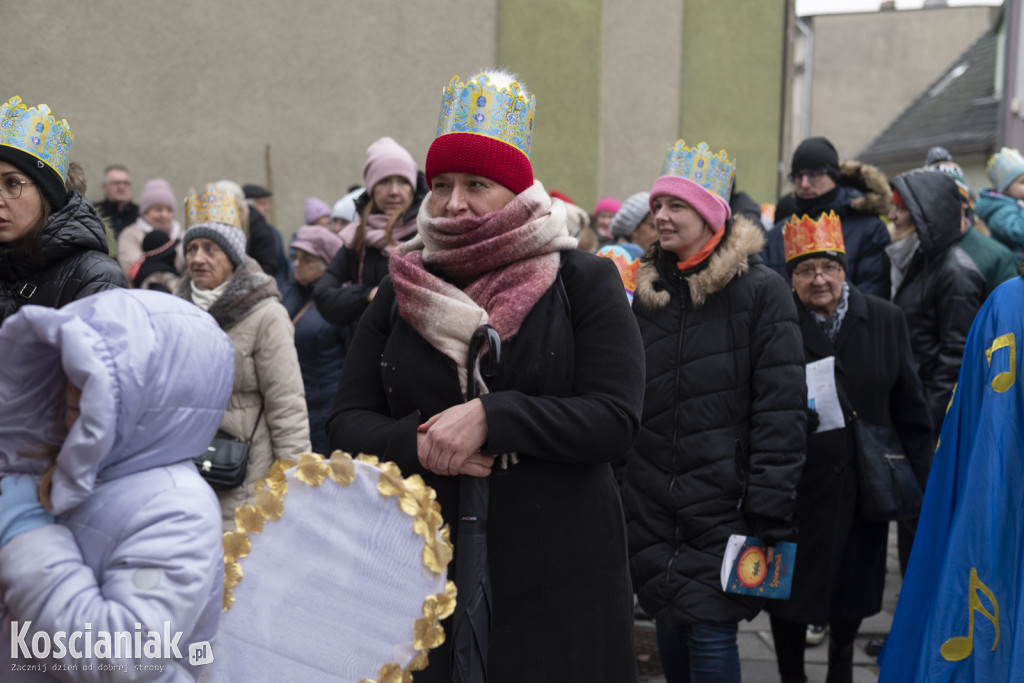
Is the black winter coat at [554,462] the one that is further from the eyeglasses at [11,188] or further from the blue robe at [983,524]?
the eyeglasses at [11,188]

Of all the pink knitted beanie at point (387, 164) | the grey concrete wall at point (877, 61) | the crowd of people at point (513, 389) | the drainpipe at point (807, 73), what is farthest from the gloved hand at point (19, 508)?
the grey concrete wall at point (877, 61)

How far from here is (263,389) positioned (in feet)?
15.9

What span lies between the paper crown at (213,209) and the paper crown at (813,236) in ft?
9.02

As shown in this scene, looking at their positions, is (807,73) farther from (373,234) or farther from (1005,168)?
(373,234)

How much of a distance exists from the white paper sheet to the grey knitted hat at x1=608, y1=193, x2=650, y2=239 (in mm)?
2750

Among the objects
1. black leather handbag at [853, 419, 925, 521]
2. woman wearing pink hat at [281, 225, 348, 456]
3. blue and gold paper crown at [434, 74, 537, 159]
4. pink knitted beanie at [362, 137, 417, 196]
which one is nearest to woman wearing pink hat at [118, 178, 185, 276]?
woman wearing pink hat at [281, 225, 348, 456]

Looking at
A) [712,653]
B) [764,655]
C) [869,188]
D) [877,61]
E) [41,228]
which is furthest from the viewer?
[877,61]

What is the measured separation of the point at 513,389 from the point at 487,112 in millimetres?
704

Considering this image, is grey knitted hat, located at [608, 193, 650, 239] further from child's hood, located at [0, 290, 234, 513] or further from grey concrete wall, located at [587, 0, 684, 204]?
grey concrete wall, located at [587, 0, 684, 204]

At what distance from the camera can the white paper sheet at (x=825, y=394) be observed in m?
4.66

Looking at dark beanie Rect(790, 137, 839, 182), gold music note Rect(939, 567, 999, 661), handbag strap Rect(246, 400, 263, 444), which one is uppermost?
dark beanie Rect(790, 137, 839, 182)

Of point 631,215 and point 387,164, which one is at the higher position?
point 387,164

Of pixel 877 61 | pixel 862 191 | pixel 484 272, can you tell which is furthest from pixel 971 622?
pixel 877 61

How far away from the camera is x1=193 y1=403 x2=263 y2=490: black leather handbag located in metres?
4.54
